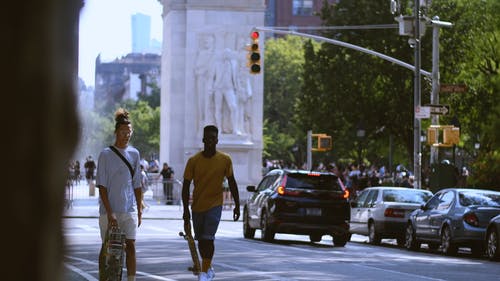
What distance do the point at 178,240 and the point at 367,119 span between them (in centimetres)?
3859

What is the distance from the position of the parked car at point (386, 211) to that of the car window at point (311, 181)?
310 centimetres

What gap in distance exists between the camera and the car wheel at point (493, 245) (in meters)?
24.2

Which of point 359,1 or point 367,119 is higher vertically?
point 359,1

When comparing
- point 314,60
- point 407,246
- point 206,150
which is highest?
point 314,60

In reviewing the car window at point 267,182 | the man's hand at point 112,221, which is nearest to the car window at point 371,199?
the car window at point 267,182

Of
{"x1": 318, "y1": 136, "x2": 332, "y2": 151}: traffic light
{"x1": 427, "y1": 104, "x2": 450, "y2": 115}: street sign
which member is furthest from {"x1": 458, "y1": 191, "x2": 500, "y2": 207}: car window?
{"x1": 318, "y1": 136, "x2": 332, "y2": 151}: traffic light

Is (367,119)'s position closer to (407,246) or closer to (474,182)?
(474,182)

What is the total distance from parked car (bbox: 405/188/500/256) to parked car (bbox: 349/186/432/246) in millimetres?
1537

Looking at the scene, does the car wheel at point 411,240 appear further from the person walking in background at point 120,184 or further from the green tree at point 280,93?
the green tree at point 280,93

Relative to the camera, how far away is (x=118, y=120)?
11375 mm

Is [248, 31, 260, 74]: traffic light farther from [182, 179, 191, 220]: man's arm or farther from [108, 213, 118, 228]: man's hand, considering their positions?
[108, 213, 118, 228]: man's hand

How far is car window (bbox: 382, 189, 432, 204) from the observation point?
102 ft

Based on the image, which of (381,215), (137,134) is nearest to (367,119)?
(381,215)

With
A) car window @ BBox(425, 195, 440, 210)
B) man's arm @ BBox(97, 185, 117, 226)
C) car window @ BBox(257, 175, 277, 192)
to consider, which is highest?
man's arm @ BBox(97, 185, 117, 226)
